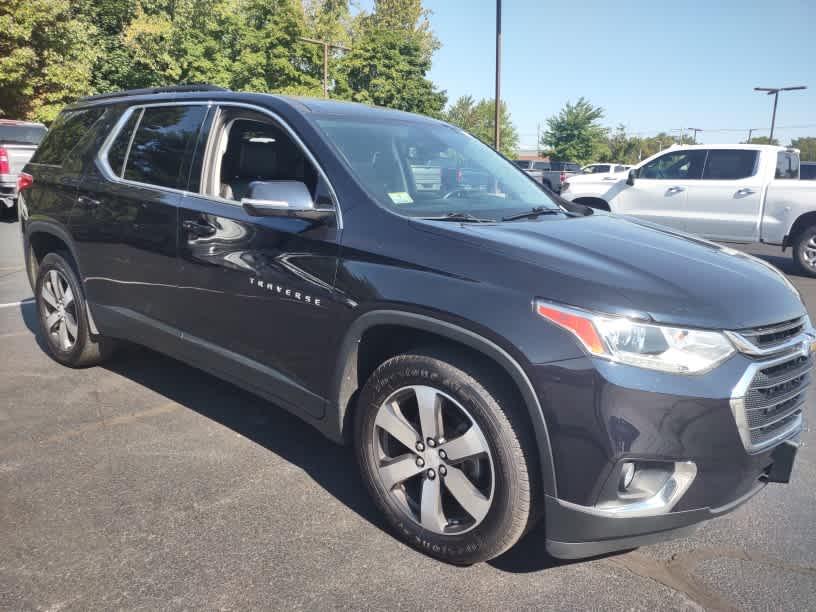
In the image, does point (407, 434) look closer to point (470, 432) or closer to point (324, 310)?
point (470, 432)

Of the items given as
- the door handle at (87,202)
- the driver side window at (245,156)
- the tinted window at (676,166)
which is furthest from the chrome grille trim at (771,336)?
the tinted window at (676,166)

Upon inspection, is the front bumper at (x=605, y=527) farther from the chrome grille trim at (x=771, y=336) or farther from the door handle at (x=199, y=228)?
the door handle at (x=199, y=228)

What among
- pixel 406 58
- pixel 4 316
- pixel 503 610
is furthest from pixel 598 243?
pixel 406 58

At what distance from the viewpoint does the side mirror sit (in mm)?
2703

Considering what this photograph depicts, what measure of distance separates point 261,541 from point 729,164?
9.78m

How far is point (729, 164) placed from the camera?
10.1 meters

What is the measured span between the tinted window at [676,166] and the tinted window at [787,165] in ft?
3.46

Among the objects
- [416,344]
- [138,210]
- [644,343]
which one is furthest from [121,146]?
[644,343]

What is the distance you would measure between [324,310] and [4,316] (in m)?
4.68

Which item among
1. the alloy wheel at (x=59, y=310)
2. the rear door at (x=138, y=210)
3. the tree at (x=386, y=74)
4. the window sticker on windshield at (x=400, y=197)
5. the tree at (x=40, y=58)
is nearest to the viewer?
the window sticker on windshield at (x=400, y=197)

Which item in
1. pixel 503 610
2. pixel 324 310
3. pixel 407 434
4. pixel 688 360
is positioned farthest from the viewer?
pixel 324 310

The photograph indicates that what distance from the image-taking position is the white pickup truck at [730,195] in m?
9.64

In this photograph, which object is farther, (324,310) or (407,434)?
(324,310)

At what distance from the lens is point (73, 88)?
25.0 metres
